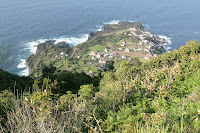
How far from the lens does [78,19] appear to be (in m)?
75.2

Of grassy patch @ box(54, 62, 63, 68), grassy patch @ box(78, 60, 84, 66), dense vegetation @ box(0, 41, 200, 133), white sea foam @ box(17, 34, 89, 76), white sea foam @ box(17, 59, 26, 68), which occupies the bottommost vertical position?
grassy patch @ box(78, 60, 84, 66)

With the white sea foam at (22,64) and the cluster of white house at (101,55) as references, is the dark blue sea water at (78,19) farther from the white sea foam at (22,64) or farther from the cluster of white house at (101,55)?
the cluster of white house at (101,55)

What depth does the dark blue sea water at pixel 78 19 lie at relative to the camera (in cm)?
5894

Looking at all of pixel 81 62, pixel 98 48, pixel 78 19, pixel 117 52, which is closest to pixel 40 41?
pixel 81 62

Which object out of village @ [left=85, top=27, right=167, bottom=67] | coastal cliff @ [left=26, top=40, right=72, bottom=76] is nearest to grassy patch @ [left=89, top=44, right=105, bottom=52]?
village @ [left=85, top=27, right=167, bottom=67]

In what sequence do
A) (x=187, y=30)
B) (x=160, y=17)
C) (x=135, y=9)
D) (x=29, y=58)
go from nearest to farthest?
(x=29, y=58), (x=187, y=30), (x=160, y=17), (x=135, y=9)

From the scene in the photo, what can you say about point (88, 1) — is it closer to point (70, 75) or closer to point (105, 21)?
point (105, 21)

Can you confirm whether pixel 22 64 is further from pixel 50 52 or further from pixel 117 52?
pixel 117 52

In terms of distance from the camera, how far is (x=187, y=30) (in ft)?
212

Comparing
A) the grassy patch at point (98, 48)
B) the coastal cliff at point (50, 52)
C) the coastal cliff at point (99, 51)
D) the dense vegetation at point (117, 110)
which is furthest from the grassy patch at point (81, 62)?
the dense vegetation at point (117, 110)

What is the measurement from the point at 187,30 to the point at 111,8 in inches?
1649

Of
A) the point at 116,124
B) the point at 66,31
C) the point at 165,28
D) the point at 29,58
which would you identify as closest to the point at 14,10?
the point at 66,31

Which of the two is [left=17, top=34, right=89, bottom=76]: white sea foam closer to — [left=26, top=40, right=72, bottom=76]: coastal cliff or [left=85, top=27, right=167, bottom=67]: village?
[left=26, top=40, right=72, bottom=76]: coastal cliff

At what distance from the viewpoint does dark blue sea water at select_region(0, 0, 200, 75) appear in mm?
58938
